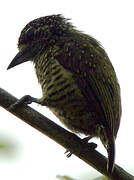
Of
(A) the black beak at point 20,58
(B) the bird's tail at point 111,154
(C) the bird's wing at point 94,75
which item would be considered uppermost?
(C) the bird's wing at point 94,75

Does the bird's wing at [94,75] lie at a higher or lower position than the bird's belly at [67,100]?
higher

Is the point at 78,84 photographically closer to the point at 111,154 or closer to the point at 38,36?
the point at 111,154

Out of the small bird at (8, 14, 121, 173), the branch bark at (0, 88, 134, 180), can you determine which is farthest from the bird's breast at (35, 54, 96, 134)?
the branch bark at (0, 88, 134, 180)

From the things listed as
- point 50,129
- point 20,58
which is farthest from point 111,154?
point 20,58

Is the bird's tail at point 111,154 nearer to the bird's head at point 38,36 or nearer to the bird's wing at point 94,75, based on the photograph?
the bird's wing at point 94,75

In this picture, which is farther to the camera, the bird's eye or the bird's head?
the bird's eye

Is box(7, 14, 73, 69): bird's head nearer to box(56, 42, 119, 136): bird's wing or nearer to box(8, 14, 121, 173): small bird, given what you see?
box(8, 14, 121, 173): small bird

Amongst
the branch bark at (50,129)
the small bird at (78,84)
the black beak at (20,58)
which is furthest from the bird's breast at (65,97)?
the branch bark at (50,129)
